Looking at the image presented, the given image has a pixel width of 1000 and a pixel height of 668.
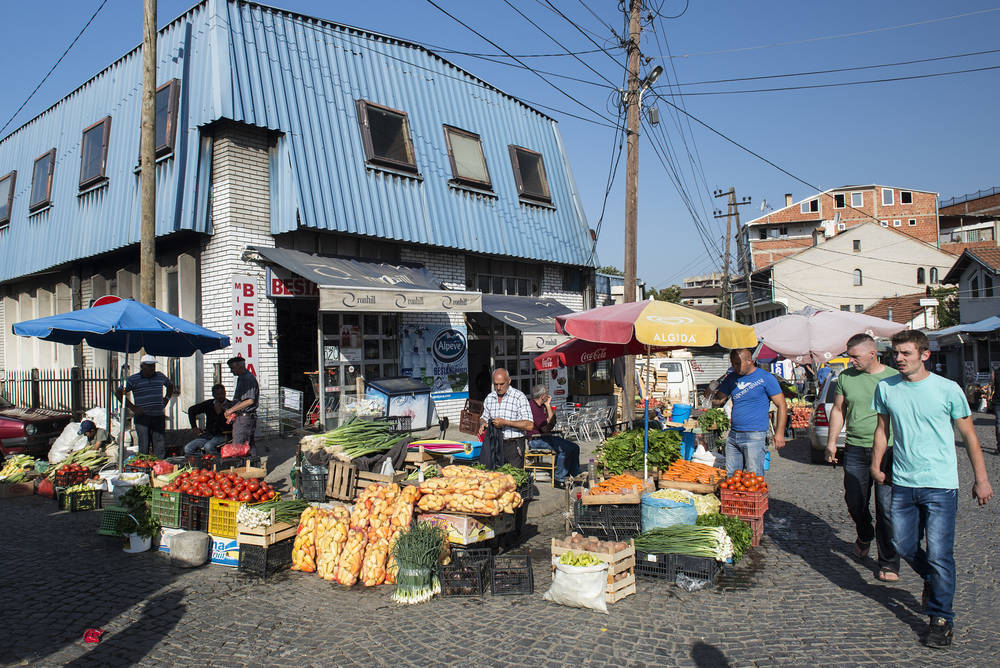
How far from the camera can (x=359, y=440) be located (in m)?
8.46

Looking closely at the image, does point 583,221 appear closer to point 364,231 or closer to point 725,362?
point 364,231

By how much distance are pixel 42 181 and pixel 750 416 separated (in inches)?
772

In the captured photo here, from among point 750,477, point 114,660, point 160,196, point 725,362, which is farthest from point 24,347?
point 725,362

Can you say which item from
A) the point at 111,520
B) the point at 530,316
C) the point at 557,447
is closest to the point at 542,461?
the point at 557,447

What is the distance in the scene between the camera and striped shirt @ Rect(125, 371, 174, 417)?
10023mm

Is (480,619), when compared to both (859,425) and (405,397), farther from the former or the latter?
(405,397)

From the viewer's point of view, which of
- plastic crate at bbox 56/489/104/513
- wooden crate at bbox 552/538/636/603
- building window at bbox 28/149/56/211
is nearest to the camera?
wooden crate at bbox 552/538/636/603

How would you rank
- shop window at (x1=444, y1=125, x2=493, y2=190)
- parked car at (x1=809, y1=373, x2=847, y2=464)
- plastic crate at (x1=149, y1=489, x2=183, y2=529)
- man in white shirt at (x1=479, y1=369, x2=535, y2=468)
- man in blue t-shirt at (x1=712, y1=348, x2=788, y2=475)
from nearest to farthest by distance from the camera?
plastic crate at (x1=149, y1=489, x2=183, y2=529) → man in blue t-shirt at (x1=712, y1=348, x2=788, y2=475) → man in white shirt at (x1=479, y1=369, x2=535, y2=468) → parked car at (x1=809, y1=373, x2=847, y2=464) → shop window at (x1=444, y1=125, x2=493, y2=190)

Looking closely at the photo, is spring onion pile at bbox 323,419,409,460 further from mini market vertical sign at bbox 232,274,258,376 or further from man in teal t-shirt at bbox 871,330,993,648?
man in teal t-shirt at bbox 871,330,993,648

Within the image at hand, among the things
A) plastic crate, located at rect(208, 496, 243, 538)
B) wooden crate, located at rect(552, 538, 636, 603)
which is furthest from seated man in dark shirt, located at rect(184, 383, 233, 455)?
wooden crate, located at rect(552, 538, 636, 603)

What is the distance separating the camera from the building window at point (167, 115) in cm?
1264

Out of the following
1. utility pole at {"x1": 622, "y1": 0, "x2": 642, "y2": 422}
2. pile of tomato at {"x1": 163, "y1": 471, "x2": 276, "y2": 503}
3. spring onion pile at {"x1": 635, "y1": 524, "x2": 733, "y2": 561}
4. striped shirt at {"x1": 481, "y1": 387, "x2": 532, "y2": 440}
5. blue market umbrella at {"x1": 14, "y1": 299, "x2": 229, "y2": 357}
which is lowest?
spring onion pile at {"x1": 635, "y1": 524, "x2": 733, "y2": 561}

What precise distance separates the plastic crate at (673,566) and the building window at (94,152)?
49.1 feet

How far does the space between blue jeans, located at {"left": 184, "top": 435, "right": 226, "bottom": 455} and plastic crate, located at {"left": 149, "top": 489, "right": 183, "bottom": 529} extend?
261 centimetres
